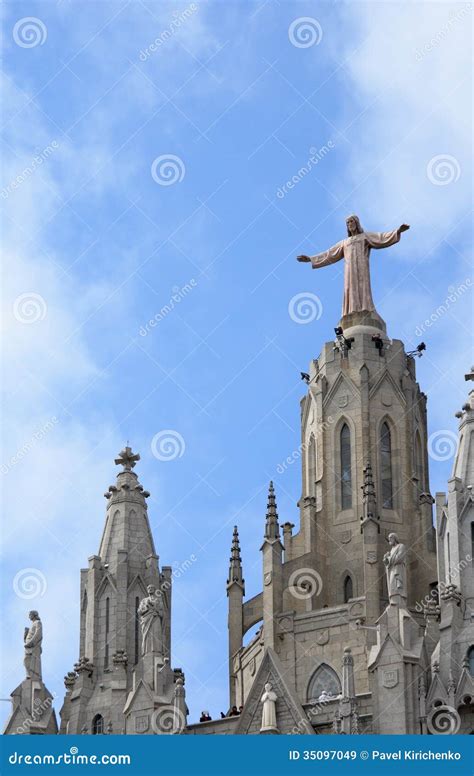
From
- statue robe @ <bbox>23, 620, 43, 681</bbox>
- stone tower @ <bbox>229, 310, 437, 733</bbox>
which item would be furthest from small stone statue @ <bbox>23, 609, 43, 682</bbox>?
stone tower @ <bbox>229, 310, 437, 733</bbox>

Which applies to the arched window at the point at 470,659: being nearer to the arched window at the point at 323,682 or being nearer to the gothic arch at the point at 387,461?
the arched window at the point at 323,682

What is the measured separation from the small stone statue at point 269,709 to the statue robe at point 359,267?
17.9 meters

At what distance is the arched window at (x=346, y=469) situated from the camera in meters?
73.6

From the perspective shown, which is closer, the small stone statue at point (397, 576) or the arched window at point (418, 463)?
the small stone statue at point (397, 576)

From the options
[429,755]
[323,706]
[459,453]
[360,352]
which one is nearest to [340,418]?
[360,352]

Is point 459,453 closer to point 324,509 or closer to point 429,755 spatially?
point 324,509

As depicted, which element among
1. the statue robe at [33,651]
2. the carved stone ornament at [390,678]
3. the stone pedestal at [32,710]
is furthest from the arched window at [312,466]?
the carved stone ornament at [390,678]

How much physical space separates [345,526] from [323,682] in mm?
6839

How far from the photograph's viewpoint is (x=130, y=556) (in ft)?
232

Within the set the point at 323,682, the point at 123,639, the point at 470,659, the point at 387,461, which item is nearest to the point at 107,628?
the point at 123,639

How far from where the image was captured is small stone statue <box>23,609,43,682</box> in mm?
68188

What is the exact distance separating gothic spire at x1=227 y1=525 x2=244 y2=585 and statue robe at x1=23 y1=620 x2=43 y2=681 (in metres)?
9.05

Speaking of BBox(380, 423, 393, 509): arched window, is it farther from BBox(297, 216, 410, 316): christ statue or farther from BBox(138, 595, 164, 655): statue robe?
BBox(138, 595, 164, 655): statue robe

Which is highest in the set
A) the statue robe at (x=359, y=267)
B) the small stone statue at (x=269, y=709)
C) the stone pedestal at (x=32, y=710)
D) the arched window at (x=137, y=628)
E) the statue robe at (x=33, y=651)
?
the statue robe at (x=359, y=267)
